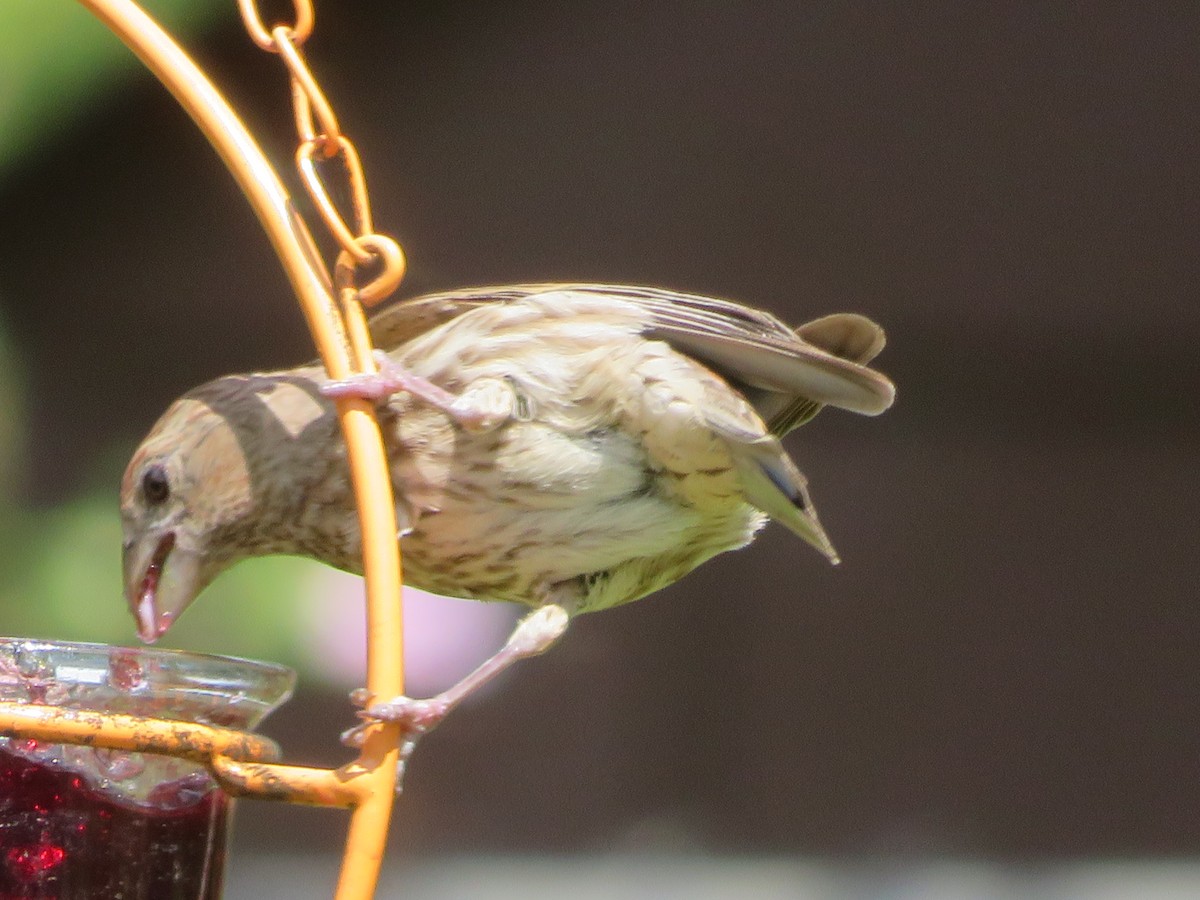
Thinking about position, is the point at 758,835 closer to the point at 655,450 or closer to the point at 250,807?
the point at 250,807

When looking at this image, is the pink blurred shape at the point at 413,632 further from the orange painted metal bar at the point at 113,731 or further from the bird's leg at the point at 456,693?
the orange painted metal bar at the point at 113,731

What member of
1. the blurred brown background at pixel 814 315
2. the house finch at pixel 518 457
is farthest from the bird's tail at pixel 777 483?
the blurred brown background at pixel 814 315

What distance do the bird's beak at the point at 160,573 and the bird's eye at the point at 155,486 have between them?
4 centimetres

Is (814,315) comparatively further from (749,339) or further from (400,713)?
(400,713)

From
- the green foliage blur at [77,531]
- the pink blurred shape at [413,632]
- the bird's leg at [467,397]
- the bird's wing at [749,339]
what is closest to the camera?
the bird's leg at [467,397]

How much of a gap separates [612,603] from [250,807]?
211cm

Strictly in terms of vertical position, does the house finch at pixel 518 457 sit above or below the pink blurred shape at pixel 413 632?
above

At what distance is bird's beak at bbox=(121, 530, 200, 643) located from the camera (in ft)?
6.64

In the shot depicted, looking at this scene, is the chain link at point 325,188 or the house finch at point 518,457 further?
the house finch at point 518,457

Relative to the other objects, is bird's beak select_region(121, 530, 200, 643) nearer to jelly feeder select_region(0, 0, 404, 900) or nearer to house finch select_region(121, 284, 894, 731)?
house finch select_region(121, 284, 894, 731)

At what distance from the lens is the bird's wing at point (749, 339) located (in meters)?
1.95

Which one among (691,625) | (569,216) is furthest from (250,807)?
(569,216)

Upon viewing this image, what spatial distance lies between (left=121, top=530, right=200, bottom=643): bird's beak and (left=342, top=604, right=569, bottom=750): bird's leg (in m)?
0.36

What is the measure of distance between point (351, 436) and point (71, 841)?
1.38 ft
